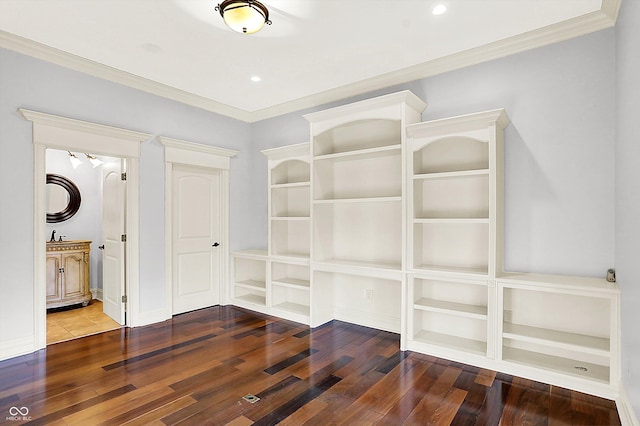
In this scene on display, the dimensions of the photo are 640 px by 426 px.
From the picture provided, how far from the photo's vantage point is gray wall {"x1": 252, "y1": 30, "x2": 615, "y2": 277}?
284 cm

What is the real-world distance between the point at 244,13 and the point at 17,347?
3594 millimetres

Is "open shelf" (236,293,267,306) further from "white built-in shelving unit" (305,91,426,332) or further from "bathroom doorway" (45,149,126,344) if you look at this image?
"bathroom doorway" (45,149,126,344)

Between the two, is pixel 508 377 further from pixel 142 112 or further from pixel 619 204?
pixel 142 112

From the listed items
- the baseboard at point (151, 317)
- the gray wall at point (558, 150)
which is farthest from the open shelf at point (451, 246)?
the baseboard at point (151, 317)

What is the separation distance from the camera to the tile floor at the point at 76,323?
A: 12.7 feet

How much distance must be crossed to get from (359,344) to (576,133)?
2.76 metres

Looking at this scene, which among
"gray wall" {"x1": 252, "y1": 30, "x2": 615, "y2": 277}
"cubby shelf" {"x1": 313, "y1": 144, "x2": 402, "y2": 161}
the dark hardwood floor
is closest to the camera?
the dark hardwood floor

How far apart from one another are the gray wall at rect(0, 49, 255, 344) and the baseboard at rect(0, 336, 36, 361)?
0.09 ft

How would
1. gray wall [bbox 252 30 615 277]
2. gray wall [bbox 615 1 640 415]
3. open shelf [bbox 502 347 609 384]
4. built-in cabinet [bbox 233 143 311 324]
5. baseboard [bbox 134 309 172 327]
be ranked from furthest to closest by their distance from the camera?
built-in cabinet [bbox 233 143 311 324] < baseboard [bbox 134 309 172 327] < gray wall [bbox 252 30 615 277] < open shelf [bbox 502 347 609 384] < gray wall [bbox 615 1 640 415]

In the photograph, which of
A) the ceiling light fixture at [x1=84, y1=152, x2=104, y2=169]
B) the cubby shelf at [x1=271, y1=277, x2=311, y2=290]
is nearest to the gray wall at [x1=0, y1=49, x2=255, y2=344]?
the cubby shelf at [x1=271, y1=277, x2=311, y2=290]

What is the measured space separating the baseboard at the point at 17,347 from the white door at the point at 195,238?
60.2 inches

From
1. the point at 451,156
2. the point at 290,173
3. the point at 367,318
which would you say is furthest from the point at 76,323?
the point at 451,156

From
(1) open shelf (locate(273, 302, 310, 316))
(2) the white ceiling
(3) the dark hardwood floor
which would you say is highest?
(2) the white ceiling

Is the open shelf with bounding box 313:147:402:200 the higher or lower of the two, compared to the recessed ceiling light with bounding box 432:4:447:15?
lower
